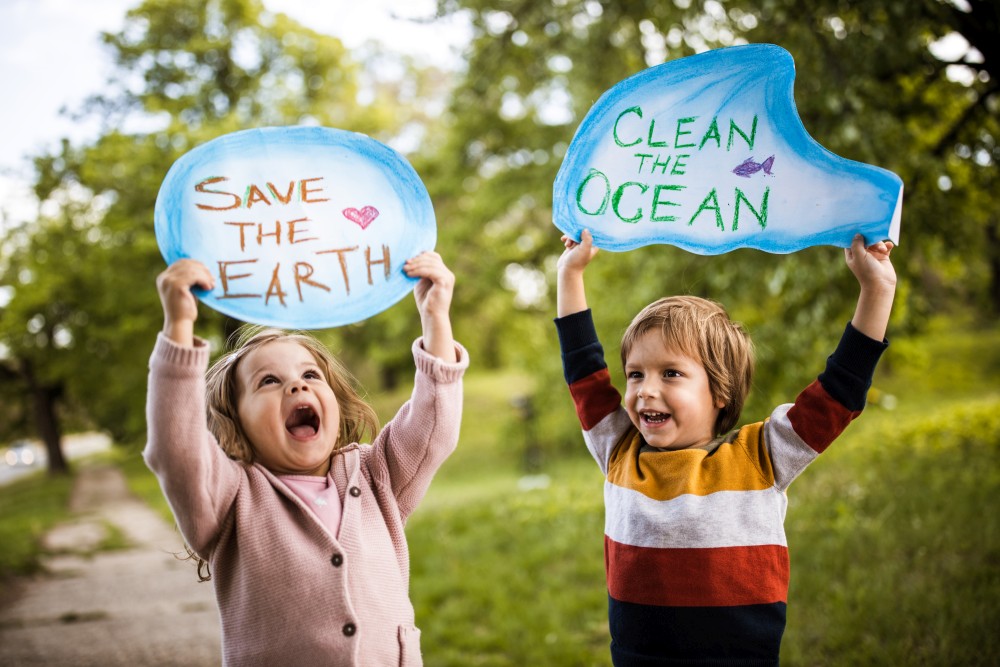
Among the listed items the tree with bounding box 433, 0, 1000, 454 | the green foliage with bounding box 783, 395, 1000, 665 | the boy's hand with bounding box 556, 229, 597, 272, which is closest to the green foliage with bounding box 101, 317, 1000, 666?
the green foliage with bounding box 783, 395, 1000, 665

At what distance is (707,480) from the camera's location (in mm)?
Answer: 1817

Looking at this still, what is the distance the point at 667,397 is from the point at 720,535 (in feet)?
1.10

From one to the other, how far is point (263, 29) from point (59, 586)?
33.2ft

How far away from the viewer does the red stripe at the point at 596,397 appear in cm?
205

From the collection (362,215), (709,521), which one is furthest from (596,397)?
(362,215)

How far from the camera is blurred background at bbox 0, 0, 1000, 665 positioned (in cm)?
404

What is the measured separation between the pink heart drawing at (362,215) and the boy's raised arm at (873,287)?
1.12 m

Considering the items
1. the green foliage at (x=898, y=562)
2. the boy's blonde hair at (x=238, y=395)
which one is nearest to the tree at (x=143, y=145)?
the green foliage at (x=898, y=562)

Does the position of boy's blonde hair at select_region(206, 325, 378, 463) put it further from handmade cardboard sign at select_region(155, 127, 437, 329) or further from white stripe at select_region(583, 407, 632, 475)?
white stripe at select_region(583, 407, 632, 475)

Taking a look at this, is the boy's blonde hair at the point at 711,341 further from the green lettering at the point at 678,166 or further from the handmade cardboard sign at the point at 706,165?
the green lettering at the point at 678,166

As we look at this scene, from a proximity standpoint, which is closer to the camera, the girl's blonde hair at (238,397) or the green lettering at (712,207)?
the girl's blonde hair at (238,397)

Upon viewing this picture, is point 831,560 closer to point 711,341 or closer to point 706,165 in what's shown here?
point 711,341

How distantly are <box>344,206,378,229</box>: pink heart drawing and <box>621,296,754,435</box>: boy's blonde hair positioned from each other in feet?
2.34

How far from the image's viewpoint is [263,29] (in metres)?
13.5
